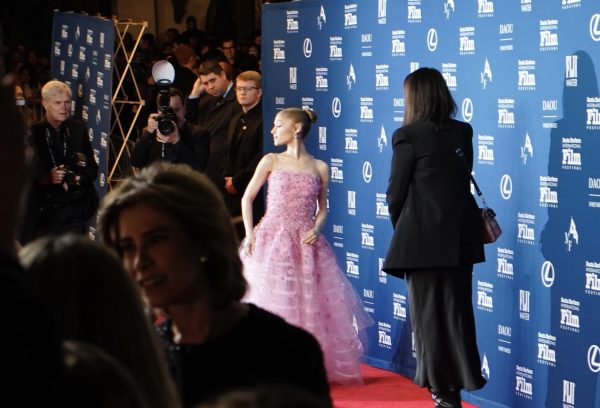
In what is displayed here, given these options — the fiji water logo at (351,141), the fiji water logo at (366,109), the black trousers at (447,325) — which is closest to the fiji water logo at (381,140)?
the fiji water logo at (366,109)

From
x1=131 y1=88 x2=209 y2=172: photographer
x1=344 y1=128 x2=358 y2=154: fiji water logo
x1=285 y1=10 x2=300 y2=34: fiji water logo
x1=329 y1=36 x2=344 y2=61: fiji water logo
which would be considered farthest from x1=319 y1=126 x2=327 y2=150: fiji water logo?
x1=131 y1=88 x2=209 y2=172: photographer

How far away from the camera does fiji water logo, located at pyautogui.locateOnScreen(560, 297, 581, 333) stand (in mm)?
6684

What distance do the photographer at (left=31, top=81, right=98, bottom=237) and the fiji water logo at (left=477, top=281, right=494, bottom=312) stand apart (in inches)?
125

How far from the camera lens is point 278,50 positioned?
32.2ft

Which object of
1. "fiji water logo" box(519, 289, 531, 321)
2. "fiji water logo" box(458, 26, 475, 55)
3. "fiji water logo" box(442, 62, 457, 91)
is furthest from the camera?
"fiji water logo" box(442, 62, 457, 91)

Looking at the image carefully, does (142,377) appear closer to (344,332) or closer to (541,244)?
(541,244)

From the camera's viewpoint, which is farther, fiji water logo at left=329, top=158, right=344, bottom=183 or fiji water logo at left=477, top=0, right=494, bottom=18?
fiji water logo at left=329, top=158, right=344, bottom=183

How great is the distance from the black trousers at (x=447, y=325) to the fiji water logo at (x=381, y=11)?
228 centimetres

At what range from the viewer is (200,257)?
9.81 ft

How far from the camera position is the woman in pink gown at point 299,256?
8.42 metres

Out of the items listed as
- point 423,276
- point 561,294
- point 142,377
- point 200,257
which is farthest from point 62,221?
point 142,377

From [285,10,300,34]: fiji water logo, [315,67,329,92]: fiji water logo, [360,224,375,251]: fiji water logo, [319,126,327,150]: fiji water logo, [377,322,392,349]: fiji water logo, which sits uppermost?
[285,10,300,34]: fiji water logo

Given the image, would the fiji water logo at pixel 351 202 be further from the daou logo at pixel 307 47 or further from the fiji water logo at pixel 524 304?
the fiji water logo at pixel 524 304

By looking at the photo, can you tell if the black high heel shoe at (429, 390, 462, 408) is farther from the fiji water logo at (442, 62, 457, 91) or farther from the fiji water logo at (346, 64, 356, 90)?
the fiji water logo at (346, 64, 356, 90)
